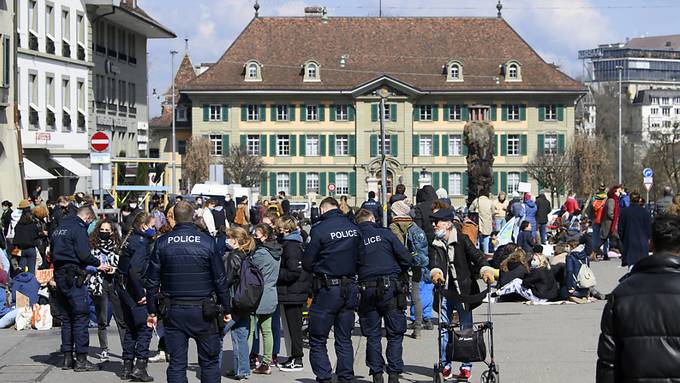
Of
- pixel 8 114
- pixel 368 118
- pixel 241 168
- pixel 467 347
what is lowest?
pixel 467 347

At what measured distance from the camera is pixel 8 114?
134 ft

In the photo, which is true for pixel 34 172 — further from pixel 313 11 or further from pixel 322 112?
pixel 313 11

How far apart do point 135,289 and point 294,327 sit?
1860mm

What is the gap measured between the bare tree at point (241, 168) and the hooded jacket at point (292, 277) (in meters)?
76.3

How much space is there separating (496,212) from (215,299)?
22119 millimetres

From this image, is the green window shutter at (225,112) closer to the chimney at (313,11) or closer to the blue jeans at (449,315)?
the chimney at (313,11)

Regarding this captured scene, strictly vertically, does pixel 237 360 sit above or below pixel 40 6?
below

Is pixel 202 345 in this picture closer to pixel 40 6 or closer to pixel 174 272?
pixel 174 272

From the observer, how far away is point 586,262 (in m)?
23.0

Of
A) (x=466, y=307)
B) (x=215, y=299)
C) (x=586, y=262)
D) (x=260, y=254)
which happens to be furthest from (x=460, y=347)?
(x=586, y=262)

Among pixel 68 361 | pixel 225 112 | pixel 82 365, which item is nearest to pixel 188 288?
pixel 82 365

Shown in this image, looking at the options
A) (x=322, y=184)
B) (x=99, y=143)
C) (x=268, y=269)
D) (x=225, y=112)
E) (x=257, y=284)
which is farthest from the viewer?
(x=322, y=184)

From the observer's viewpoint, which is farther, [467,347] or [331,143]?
[331,143]

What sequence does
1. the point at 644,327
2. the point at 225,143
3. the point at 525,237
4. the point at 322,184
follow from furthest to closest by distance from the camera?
the point at 322,184 < the point at 225,143 < the point at 525,237 < the point at 644,327
